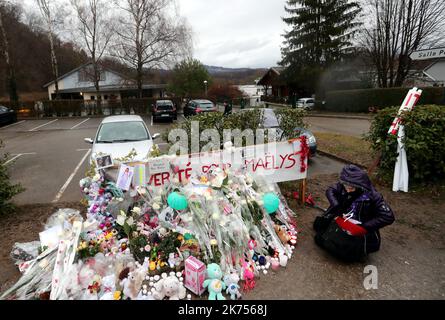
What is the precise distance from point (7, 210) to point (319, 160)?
7722mm

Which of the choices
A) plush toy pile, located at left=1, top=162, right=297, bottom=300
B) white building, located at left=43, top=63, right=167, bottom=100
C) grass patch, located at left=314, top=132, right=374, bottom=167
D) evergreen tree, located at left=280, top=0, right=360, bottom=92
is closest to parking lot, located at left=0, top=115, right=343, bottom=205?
grass patch, located at left=314, top=132, right=374, bottom=167

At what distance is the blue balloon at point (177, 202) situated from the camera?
3.60 m

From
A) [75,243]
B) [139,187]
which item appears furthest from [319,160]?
[75,243]

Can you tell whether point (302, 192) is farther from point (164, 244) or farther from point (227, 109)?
point (227, 109)

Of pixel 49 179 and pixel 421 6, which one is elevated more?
pixel 421 6

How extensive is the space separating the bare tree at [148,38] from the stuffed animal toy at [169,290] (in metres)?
24.6

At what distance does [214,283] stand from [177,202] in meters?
1.12

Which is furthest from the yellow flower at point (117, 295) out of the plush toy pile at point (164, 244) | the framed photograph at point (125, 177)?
the framed photograph at point (125, 177)

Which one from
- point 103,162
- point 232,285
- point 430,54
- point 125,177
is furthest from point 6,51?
point 430,54

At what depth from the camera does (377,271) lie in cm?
339

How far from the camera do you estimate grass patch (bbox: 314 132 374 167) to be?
790 centimetres

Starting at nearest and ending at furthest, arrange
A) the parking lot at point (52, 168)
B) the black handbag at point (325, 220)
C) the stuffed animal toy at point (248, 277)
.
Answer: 1. the stuffed animal toy at point (248, 277)
2. the black handbag at point (325, 220)
3. the parking lot at point (52, 168)

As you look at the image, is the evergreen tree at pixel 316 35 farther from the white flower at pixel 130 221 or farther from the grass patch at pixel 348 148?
the white flower at pixel 130 221
